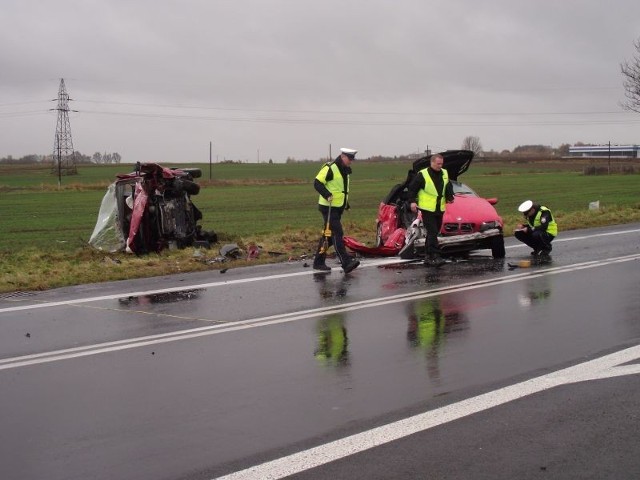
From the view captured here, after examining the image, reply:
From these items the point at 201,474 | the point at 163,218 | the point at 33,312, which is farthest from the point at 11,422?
the point at 163,218

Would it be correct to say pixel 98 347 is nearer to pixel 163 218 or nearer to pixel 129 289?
pixel 129 289

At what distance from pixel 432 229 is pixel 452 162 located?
2286 mm

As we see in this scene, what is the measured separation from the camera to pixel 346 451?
4.59m

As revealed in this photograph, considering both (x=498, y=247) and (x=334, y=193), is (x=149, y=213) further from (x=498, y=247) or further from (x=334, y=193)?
(x=498, y=247)

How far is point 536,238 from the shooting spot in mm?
13375

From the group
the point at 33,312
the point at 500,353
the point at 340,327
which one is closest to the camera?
the point at 500,353

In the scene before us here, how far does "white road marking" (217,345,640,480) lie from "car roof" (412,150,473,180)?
7.71 m

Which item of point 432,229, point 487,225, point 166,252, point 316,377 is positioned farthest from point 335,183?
point 316,377

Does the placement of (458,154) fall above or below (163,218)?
above

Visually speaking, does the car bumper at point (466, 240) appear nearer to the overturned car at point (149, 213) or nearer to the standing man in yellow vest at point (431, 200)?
the standing man in yellow vest at point (431, 200)

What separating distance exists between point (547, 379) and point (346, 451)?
1.96 m

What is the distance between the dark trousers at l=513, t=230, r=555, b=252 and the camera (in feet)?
43.8

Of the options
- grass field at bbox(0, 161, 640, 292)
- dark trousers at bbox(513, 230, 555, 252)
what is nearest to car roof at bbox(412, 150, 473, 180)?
dark trousers at bbox(513, 230, 555, 252)

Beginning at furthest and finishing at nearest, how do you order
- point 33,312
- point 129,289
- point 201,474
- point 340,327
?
1. point 129,289
2. point 33,312
3. point 340,327
4. point 201,474
